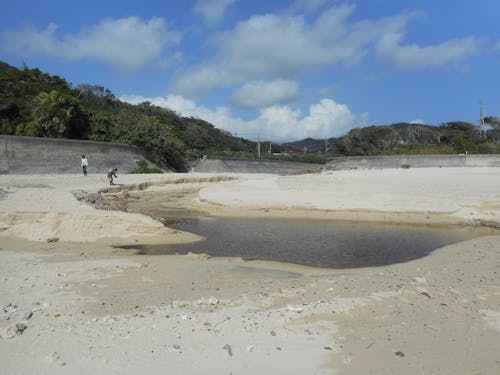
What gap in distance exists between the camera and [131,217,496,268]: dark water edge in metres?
9.47

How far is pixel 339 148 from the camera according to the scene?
5088cm

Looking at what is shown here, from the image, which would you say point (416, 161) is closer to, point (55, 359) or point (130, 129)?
point (130, 129)

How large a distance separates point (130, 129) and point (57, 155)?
30.2 ft

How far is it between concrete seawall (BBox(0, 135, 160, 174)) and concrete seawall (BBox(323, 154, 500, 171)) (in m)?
19.2

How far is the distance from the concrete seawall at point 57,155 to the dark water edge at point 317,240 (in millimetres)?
15238

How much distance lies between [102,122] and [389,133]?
1254 inches

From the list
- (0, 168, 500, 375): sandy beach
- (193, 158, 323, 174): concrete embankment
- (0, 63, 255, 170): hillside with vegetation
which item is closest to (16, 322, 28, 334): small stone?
(0, 168, 500, 375): sandy beach

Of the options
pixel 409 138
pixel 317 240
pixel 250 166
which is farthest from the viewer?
pixel 409 138

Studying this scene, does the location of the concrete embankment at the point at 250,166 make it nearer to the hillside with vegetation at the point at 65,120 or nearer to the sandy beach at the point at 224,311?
the hillside with vegetation at the point at 65,120

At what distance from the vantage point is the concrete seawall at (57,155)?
79.9ft

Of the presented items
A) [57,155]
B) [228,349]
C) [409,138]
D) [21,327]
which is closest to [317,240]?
[228,349]

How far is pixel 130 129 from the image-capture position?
3519cm

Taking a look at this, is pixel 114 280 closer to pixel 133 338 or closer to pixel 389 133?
pixel 133 338

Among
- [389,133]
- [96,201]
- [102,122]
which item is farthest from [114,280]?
[389,133]
